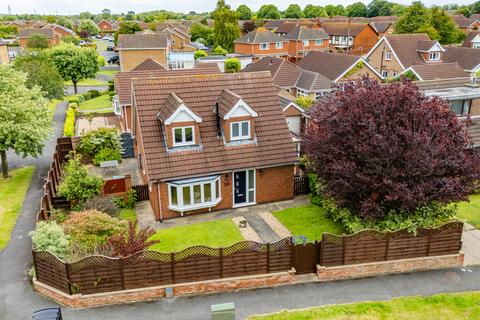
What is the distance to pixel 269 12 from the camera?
17700 centimetres

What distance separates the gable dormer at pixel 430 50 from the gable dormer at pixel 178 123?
4515 centimetres

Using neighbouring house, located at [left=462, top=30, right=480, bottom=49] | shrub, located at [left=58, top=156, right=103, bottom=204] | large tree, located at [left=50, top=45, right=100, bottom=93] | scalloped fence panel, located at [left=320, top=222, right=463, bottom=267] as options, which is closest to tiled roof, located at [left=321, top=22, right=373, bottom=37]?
neighbouring house, located at [left=462, top=30, right=480, bottom=49]

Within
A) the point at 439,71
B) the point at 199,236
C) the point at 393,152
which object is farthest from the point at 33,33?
the point at 393,152

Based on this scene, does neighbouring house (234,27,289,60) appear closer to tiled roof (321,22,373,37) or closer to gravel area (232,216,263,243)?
tiled roof (321,22,373,37)

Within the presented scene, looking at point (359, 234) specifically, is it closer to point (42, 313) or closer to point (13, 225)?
point (42, 313)

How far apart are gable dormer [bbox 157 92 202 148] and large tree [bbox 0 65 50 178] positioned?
377 inches

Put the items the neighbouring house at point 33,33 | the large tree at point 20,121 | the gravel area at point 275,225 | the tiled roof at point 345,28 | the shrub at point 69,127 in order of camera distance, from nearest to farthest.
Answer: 1. the gravel area at point 275,225
2. the large tree at point 20,121
3. the shrub at point 69,127
4. the tiled roof at point 345,28
5. the neighbouring house at point 33,33

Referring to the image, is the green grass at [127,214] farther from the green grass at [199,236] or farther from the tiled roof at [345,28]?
the tiled roof at [345,28]

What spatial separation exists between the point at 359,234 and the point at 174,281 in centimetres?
767

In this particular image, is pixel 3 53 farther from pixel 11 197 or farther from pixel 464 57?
pixel 464 57

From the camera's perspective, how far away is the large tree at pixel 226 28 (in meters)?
96.8

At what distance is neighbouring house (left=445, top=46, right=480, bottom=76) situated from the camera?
52.5 meters

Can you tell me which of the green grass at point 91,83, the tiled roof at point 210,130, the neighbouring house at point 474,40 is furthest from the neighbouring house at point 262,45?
the tiled roof at point 210,130

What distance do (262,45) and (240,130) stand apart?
6004 centimetres
